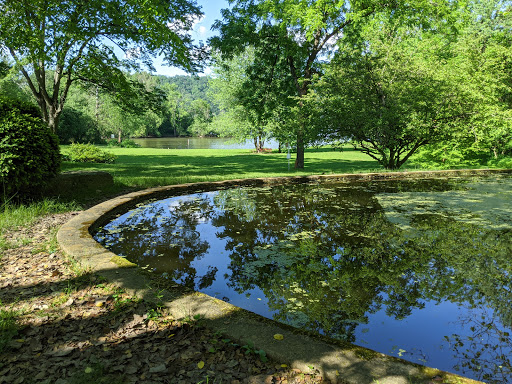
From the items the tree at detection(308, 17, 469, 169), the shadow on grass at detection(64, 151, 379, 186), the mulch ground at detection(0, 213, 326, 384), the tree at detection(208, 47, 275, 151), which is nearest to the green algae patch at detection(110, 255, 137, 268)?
the mulch ground at detection(0, 213, 326, 384)

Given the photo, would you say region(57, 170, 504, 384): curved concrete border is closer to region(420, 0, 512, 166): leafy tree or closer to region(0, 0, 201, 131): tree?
region(0, 0, 201, 131): tree

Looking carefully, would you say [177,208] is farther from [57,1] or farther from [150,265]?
[57,1]

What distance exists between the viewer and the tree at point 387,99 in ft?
38.4

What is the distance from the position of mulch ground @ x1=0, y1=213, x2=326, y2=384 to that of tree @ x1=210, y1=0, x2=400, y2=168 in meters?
11.5

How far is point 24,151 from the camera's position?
598cm

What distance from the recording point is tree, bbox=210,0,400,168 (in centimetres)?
1317

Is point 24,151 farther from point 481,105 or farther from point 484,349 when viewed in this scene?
point 481,105

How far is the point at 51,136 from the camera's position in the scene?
264 inches

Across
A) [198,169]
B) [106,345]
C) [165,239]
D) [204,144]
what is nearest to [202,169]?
[198,169]

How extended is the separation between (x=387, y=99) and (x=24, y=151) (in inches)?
440

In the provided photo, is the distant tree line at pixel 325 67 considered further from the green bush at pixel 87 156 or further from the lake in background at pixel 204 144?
the lake in background at pixel 204 144

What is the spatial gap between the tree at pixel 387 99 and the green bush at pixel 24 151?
30.8ft

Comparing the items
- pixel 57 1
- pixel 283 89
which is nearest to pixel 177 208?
pixel 57 1

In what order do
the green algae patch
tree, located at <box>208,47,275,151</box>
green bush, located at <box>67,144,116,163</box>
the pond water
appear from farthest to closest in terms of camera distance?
tree, located at <box>208,47,275,151</box> < green bush, located at <box>67,144,116,163</box> < the green algae patch < the pond water
